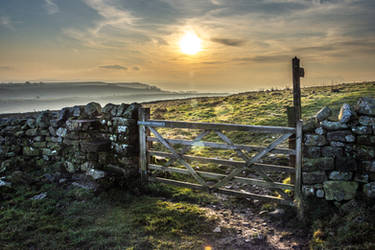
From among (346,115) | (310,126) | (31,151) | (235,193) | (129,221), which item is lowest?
(129,221)

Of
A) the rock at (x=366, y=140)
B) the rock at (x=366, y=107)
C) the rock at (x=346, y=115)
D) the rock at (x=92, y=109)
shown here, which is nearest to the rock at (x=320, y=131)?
the rock at (x=346, y=115)

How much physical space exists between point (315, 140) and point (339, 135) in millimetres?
Result: 481

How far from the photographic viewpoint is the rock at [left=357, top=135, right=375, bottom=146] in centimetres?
528

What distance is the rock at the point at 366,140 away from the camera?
5.28 m

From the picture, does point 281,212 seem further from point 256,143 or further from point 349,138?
point 256,143

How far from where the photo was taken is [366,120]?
209 inches

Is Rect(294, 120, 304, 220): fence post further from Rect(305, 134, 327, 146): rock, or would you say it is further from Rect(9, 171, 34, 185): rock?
Rect(9, 171, 34, 185): rock

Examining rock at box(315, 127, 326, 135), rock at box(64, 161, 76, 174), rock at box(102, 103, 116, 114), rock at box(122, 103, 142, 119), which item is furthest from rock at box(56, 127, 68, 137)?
rock at box(315, 127, 326, 135)

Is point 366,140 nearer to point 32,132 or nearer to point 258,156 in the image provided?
point 258,156

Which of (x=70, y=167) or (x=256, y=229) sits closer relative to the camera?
(x=256, y=229)

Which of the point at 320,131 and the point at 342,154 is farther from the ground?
the point at 320,131

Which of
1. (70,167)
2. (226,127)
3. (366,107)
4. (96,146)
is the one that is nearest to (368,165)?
(366,107)

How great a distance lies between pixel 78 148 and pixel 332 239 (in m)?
7.76

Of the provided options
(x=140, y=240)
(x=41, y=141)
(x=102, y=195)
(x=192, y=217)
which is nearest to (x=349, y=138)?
(x=192, y=217)
